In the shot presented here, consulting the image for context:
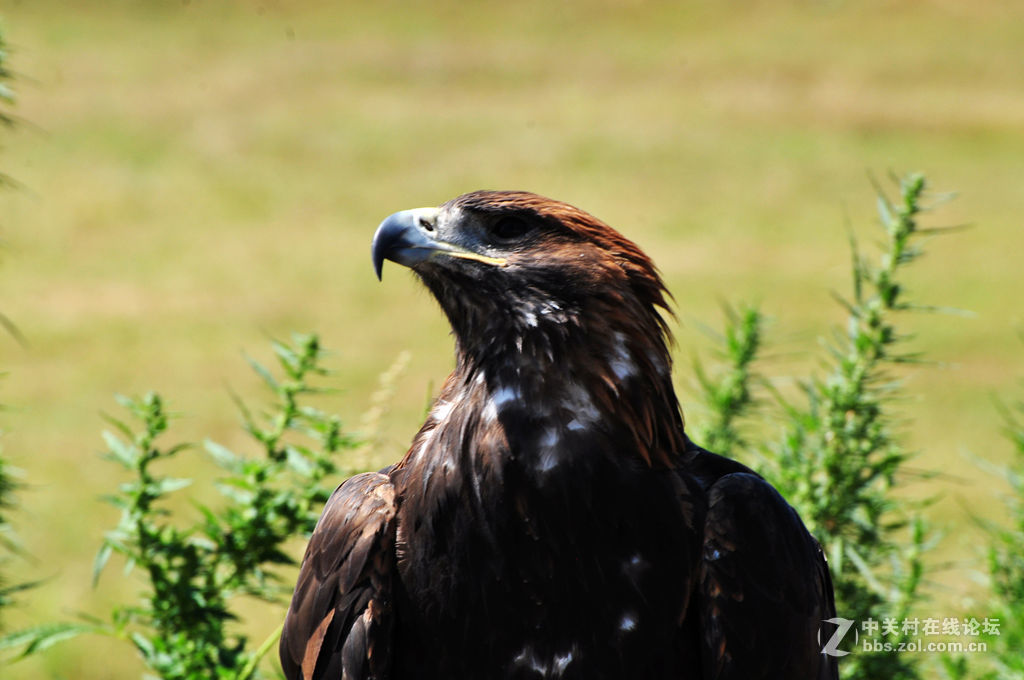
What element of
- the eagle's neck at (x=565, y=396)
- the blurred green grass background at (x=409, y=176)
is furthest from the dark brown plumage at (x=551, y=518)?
the blurred green grass background at (x=409, y=176)

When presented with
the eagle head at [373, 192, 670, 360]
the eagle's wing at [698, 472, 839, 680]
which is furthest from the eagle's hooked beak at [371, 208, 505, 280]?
the eagle's wing at [698, 472, 839, 680]

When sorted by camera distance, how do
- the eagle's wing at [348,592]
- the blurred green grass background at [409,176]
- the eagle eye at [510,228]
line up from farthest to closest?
1. the blurred green grass background at [409,176]
2. the eagle eye at [510,228]
3. the eagle's wing at [348,592]

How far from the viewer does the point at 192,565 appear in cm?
363

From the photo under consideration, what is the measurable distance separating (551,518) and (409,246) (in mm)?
817

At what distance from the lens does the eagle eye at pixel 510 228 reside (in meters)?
3.10

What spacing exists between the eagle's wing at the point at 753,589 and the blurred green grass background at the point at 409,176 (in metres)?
5.95

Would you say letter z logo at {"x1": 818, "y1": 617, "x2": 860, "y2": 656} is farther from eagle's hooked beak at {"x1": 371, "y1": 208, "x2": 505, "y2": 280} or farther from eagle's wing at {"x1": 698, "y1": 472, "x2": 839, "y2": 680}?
eagle's hooked beak at {"x1": 371, "y1": 208, "x2": 505, "y2": 280}

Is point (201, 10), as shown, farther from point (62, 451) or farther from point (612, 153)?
point (62, 451)

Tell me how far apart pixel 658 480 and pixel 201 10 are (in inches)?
972

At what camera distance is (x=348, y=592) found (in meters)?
3.04

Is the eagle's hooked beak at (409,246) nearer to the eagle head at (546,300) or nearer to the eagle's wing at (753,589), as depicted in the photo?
the eagle head at (546,300)

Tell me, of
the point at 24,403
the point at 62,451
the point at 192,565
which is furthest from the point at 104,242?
the point at 192,565

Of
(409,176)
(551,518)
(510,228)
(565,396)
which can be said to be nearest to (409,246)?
(510,228)

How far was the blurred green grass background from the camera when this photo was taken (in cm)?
1244
